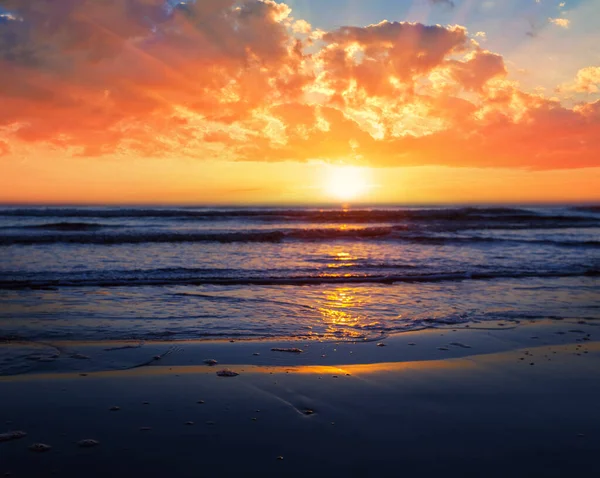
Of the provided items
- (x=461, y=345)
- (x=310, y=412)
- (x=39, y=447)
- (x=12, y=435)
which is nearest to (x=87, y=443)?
(x=39, y=447)

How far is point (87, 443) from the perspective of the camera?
11.9ft

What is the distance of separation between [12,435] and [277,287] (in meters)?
7.99

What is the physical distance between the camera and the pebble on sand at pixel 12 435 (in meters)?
3.67

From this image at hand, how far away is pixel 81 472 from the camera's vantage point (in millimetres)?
3258

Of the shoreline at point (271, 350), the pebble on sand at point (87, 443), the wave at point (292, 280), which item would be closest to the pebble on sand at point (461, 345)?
the shoreline at point (271, 350)

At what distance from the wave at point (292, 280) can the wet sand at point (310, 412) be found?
18.4 feet

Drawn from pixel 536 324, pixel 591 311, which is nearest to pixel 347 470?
pixel 536 324

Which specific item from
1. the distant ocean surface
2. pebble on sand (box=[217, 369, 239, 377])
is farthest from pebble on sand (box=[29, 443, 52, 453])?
the distant ocean surface

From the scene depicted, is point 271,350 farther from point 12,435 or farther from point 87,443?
point 12,435

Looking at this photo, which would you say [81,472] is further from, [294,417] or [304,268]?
[304,268]

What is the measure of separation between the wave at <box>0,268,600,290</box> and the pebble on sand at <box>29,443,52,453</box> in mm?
8244

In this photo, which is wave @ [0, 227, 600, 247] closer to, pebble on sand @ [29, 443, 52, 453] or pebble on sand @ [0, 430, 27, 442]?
pebble on sand @ [0, 430, 27, 442]

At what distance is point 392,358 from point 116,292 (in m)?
6.87

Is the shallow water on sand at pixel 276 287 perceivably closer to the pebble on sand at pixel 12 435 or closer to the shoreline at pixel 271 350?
the shoreline at pixel 271 350
